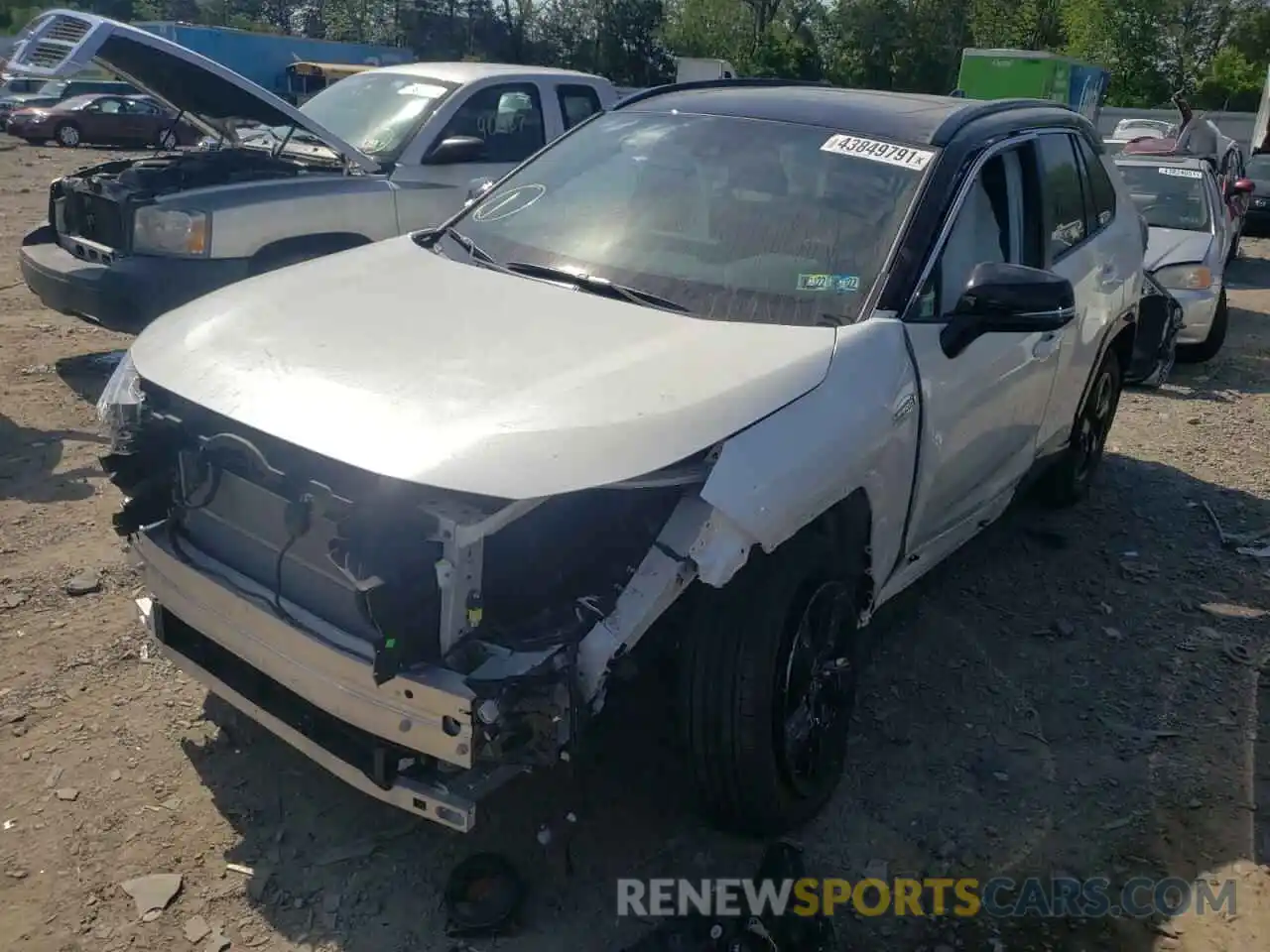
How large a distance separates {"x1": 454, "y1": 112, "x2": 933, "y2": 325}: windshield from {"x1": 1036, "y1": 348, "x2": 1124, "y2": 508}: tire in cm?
230

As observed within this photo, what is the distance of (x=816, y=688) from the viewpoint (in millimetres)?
3045

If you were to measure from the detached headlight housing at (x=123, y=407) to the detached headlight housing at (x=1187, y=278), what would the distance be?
8170 millimetres

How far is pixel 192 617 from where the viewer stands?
114 inches

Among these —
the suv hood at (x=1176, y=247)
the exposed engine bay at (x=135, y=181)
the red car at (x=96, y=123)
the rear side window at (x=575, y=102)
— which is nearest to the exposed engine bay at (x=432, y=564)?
the exposed engine bay at (x=135, y=181)

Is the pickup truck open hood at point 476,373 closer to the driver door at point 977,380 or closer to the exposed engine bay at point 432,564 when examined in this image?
the exposed engine bay at point 432,564

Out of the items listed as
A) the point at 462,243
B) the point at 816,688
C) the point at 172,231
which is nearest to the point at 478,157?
the point at 172,231

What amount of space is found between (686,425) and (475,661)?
0.71m

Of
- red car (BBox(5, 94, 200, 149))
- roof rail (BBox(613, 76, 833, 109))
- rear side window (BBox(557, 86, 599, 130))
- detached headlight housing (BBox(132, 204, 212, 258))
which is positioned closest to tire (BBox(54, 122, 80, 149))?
red car (BBox(5, 94, 200, 149))

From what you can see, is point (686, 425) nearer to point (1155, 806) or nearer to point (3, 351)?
point (1155, 806)

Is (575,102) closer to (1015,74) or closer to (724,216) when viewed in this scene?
(724,216)

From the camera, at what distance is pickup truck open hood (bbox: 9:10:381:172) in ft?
18.3

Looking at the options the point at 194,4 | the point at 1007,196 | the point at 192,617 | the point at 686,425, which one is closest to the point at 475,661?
the point at 686,425

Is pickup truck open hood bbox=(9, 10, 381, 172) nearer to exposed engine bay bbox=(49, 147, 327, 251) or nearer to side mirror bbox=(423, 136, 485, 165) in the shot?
exposed engine bay bbox=(49, 147, 327, 251)

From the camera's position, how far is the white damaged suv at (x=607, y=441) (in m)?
2.43
